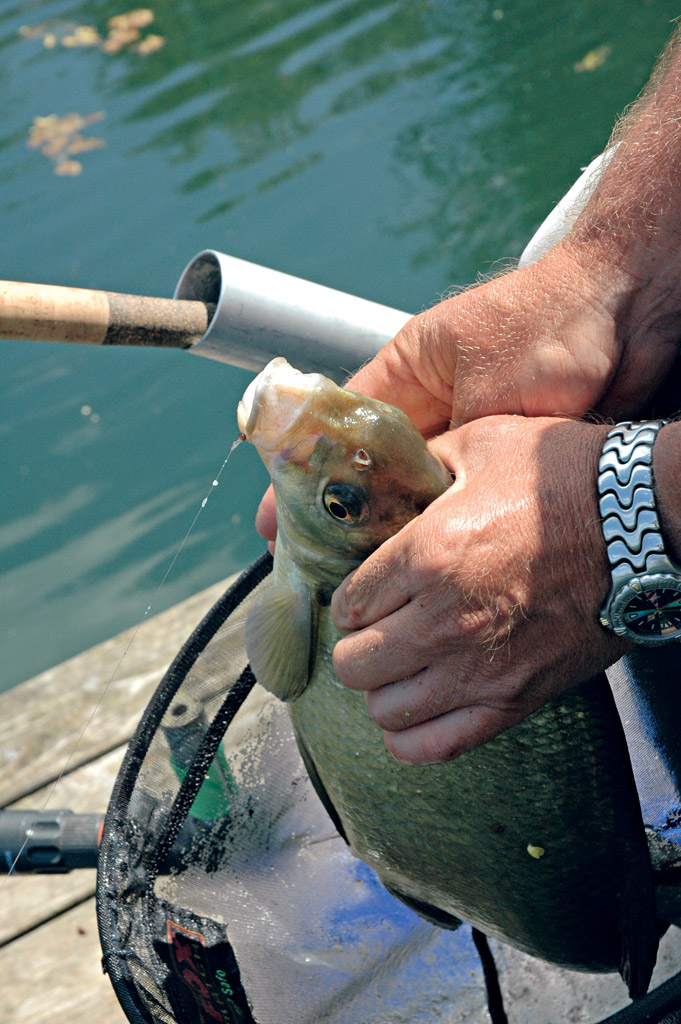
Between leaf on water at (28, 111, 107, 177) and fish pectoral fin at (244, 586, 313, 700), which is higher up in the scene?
leaf on water at (28, 111, 107, 177)

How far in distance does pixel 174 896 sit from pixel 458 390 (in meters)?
1.28

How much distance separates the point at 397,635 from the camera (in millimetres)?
1551

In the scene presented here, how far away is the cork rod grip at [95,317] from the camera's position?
6.89ft

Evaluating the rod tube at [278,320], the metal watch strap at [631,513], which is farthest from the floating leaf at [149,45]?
the metal watch strap at [631,513]

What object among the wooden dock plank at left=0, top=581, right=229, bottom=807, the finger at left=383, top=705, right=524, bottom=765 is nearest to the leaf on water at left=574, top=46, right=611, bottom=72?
the wooden dock plank at left=0, top=581, right=229, bottom=807

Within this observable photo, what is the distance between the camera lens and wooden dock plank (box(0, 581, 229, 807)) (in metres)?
3.08

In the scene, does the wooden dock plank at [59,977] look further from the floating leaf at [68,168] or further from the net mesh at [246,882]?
the floating leaf at [68,168]

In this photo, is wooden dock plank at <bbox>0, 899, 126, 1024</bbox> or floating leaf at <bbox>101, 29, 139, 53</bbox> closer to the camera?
wooden dock plank at <bbox>0, 899, 126, 1024</bbox>

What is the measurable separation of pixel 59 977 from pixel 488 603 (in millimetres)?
1803

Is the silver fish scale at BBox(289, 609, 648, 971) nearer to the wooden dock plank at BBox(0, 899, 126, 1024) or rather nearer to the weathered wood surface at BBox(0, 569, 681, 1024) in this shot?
the weathered wood surface at BBox(0, 569, 681, 1024)

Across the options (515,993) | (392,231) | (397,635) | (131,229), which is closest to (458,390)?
(397,635)

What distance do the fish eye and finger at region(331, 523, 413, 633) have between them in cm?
8

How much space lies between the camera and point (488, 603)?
1.49 m

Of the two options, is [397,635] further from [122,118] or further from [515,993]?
[122,118]
